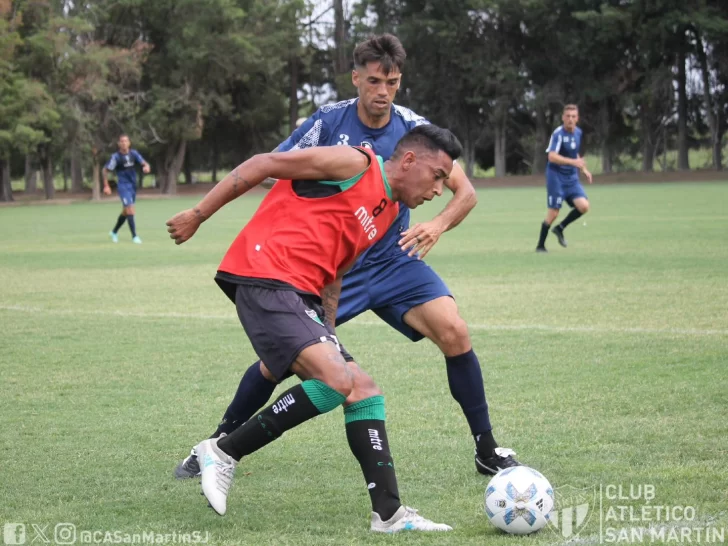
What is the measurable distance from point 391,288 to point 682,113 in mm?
52372

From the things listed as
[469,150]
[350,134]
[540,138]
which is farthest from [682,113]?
[350,134]

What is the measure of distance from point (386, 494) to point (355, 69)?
2.51 meters

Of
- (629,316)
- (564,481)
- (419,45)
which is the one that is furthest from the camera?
(419,45)

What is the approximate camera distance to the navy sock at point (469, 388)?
16.7ft

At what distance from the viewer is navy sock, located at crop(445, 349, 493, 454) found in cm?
509

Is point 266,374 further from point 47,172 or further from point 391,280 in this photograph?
point 47,172

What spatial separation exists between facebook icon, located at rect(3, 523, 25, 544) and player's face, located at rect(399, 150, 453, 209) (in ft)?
6.92

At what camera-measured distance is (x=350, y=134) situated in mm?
5520

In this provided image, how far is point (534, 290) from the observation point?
38.0ft

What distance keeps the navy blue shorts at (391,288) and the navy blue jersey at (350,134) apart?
0.14 m

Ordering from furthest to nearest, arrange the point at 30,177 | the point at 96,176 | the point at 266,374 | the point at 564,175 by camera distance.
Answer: the point at 30,177, the point at 96,176, the point at 564,175, the point at 266,374

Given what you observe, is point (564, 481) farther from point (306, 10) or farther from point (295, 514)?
point (306, 10)

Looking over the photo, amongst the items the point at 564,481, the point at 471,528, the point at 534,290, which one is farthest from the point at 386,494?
the point at 534,290

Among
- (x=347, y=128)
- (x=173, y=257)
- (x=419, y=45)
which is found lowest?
(x=173, y=257)
